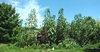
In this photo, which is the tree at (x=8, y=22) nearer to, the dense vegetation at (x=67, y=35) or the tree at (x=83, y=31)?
the dense vegetation at (x=67, y=35)

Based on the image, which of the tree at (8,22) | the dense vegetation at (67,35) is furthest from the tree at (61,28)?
the tree at (8,22)

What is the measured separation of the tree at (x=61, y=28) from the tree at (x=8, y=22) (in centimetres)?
770

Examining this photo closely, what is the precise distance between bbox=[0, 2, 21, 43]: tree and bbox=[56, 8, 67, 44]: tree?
7699 mm

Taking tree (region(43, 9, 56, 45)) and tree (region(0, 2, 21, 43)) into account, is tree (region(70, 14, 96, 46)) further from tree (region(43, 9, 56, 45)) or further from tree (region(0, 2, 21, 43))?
tree (region(0, 2, 21, 43))

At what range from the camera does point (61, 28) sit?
17.2 metres

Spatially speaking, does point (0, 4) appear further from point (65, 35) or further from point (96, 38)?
point (96, 38)

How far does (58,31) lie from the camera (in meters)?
17.6

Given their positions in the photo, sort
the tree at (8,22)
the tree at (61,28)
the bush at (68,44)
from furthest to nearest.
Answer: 1. the tree at (8,22)
2. the tree at (61,28)
3. the bush at (68,44)

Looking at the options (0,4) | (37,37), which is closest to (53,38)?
(37,37)

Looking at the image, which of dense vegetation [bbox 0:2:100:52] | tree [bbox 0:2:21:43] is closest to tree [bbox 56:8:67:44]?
dense vegetation [bbox 0:2:100:52]

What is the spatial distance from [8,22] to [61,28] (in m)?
9.95

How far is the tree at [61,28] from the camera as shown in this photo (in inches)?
682

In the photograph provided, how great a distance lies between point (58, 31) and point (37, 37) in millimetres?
2533

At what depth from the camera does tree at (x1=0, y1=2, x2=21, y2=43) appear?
2369cm
